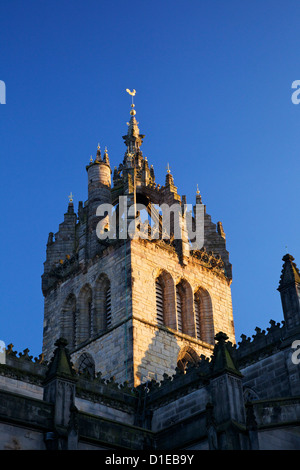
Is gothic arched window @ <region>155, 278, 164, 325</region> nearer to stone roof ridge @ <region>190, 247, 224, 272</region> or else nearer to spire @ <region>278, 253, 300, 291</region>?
stone roof ridge @ <region>190, 247, 224, 272</region>

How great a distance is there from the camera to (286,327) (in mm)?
28625

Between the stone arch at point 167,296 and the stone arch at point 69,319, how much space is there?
495 centimetres

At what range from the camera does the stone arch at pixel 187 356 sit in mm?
37938

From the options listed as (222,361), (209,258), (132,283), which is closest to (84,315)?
(132,283)

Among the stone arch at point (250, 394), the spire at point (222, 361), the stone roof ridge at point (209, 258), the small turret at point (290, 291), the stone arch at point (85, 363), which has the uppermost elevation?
the stone roof ridge at point (209, 258)

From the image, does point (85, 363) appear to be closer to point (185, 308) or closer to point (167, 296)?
point (167, 296)

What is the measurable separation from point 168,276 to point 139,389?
886cm

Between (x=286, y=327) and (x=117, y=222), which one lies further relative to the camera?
(x=117, y=222)

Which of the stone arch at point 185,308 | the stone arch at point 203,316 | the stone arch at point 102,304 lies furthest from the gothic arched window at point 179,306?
the stone arch at point 102,304

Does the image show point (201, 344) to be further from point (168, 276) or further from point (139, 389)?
point (139, 389)

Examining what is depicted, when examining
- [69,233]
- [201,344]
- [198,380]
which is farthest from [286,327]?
[69,233]

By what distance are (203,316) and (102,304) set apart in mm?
5512

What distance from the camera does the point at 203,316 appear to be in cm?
4088

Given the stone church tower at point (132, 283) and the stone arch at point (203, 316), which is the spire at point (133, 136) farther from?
the stone arch at point (203, 316)
